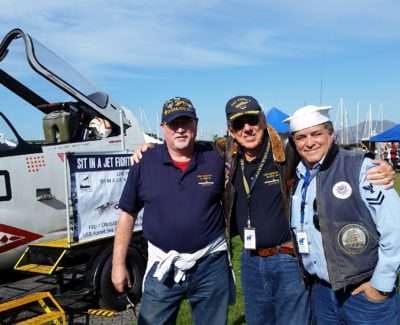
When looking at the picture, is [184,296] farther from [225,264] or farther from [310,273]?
[310,273]

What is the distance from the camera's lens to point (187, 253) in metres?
3.16

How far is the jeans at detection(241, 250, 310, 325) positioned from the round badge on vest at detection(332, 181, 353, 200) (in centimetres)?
66

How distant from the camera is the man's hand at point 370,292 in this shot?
2.57m

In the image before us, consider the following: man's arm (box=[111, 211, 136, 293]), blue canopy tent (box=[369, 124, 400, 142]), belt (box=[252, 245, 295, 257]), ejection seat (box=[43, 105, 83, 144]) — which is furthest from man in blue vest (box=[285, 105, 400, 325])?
blue canopy tent (box=[369, 124, 400, 142])

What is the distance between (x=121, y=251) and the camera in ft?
10.8

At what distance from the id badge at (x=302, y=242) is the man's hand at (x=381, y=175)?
0.50 m

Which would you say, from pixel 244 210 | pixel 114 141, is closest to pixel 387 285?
pixel 244 210

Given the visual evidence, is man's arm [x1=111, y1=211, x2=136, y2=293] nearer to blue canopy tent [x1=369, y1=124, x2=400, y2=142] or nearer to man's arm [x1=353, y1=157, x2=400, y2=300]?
man's arm [x1=353, y1=157, x2=400, y2=300]

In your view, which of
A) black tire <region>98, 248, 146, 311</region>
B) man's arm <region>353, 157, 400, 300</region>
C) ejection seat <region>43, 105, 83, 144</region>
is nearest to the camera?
man's arm <region>353, 157, 400, 300</region>

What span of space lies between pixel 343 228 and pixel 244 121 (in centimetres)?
94

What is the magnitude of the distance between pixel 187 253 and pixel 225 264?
0.31 metres

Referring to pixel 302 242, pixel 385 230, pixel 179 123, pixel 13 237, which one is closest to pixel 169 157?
pixel 179 123

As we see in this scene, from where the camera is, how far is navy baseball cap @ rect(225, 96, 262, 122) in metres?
3.12

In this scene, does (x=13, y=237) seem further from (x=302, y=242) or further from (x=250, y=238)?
(x=302, y=242)
